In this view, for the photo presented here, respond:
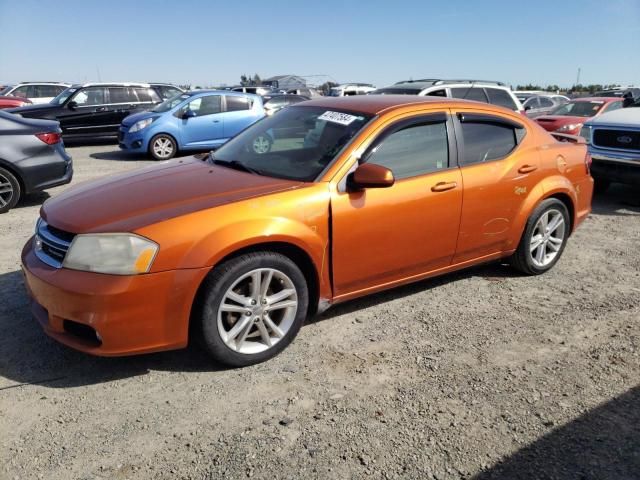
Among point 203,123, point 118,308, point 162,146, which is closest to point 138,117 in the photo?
point 162,146

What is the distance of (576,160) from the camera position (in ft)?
15.5

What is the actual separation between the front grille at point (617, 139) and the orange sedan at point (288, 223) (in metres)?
3.38

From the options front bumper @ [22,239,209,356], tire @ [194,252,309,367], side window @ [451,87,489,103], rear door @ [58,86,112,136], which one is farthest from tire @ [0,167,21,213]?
side window @ [451,87,489,103]

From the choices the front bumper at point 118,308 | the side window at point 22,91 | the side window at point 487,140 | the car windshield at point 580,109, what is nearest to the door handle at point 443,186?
the side window at point 487,140

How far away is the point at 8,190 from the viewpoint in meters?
6.67

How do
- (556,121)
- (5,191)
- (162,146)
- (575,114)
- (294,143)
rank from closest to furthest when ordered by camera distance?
(294,143) < (5,191) < (162,146) < (556,121) < (575,114)

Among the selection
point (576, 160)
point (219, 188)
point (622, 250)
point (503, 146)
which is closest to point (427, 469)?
point (219, 188)

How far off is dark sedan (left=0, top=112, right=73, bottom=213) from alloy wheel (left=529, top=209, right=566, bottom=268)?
6030 mm

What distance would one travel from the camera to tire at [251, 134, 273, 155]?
395cm

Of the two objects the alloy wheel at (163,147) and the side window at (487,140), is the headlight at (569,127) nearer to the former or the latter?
the side window at (487,140)

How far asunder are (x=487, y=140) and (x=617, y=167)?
399 cm

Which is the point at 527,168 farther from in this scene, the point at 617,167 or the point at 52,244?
the point at 617,167

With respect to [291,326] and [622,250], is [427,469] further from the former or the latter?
[622,250]

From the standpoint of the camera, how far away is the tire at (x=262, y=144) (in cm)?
395
